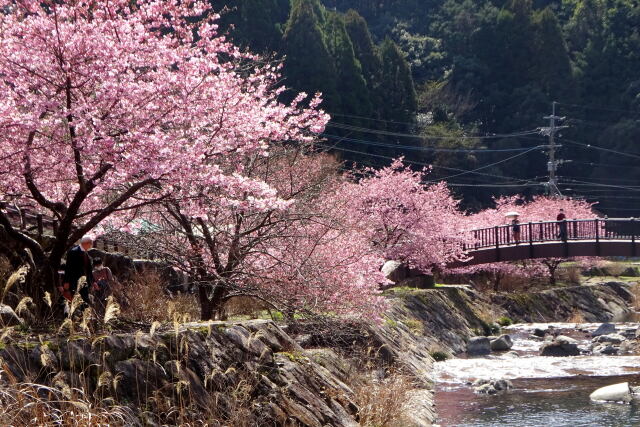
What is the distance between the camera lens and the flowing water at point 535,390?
17844mm

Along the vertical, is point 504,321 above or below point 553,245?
below

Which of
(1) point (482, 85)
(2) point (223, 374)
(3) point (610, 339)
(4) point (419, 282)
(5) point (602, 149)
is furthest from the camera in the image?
→ (1) point (482, 85)

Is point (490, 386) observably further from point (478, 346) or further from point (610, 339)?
point (610, 339)

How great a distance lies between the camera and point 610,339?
30.7m

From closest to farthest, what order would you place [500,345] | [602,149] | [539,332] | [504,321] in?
[500,345], [539,332], [504,321], [602,149]

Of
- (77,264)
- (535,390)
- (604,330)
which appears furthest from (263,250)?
(604,330)

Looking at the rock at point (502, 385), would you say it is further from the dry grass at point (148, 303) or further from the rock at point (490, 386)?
the dry grass at point (148, 303)

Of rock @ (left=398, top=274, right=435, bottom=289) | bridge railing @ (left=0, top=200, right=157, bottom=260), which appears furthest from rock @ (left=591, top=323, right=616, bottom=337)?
bridge railing @ (left=0, top=200, right=157, bottom=260)

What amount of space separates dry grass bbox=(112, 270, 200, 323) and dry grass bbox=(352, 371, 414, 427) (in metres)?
2.81

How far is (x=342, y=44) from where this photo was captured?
61969 millimetres

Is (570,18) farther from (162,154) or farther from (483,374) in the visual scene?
(162,154)

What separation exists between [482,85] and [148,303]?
66.4m

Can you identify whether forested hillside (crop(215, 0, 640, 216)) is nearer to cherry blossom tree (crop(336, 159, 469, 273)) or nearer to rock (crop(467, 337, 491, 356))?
cherry blossom tree (crop(336, 159, 469, 273))

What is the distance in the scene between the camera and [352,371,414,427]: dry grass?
1252cm
